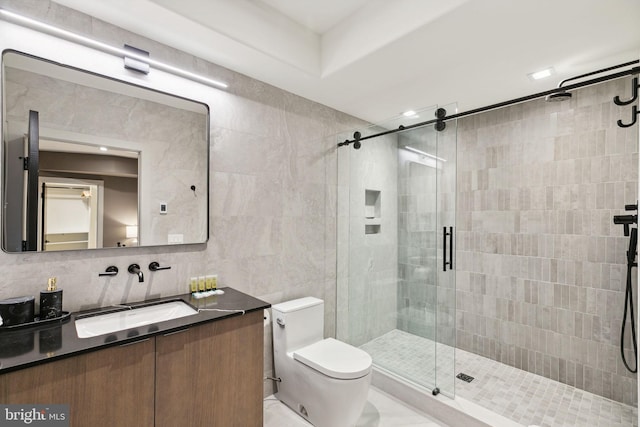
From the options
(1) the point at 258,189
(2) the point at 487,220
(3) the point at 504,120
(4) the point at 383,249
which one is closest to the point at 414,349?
(4) the point at 383,249

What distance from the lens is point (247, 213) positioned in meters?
2.30

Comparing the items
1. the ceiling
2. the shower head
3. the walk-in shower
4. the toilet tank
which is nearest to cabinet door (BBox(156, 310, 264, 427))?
the toilet tank

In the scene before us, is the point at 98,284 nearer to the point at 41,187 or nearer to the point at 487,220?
the point at 41,187

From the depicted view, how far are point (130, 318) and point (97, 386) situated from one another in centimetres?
51

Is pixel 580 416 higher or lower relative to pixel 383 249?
lower

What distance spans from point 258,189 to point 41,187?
1237 millimetres

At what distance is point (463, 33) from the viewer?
68.1 inches

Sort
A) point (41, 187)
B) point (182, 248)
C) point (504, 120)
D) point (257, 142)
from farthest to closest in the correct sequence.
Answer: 1. point (504, 120)
2. point (257, 142)
3. point (182, 248)
4. point (41, 187)

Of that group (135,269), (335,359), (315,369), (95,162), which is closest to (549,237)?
(335,359)

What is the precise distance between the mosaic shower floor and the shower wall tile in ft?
0.41

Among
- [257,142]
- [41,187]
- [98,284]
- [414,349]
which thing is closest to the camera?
[41,187]

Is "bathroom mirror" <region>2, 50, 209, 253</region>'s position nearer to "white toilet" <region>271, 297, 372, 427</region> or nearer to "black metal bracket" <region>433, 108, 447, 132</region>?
"white toilet" <region>271, 297, 372, 427</region>

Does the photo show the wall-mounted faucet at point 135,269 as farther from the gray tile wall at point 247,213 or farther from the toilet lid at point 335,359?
Result: the toilet lid at point 335,359

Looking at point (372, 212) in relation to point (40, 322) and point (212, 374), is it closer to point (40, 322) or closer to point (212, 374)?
point (212, 374)
